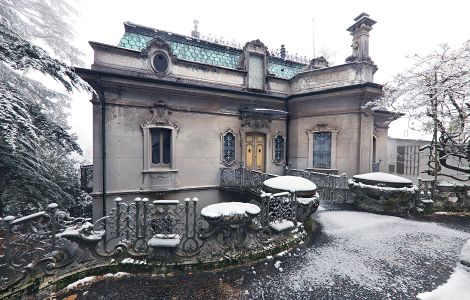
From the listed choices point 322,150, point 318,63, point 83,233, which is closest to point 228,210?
point 83,233

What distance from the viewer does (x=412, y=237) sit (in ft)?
17.4

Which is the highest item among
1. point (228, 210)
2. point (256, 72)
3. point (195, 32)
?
point (195, 32)

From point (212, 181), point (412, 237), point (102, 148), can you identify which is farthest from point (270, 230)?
point (102, 148)

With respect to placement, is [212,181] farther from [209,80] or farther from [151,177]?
[209,80]

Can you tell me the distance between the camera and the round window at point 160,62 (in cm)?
989

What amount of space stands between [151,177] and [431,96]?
12514mm

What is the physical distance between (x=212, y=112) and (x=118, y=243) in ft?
26.8

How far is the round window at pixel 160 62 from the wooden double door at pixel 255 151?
18.9ft

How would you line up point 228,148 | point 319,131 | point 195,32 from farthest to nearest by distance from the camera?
point 195,32 → point 228,148 → point 319,131

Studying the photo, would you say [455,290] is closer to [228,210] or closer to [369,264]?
[369,264]

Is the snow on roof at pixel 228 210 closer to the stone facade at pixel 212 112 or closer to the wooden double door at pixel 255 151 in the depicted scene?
the stone facade at pixel 212 112

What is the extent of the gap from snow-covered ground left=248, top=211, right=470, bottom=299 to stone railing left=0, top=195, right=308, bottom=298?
78cm

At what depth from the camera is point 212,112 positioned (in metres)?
11.1

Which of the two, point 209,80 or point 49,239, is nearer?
point 49,239
